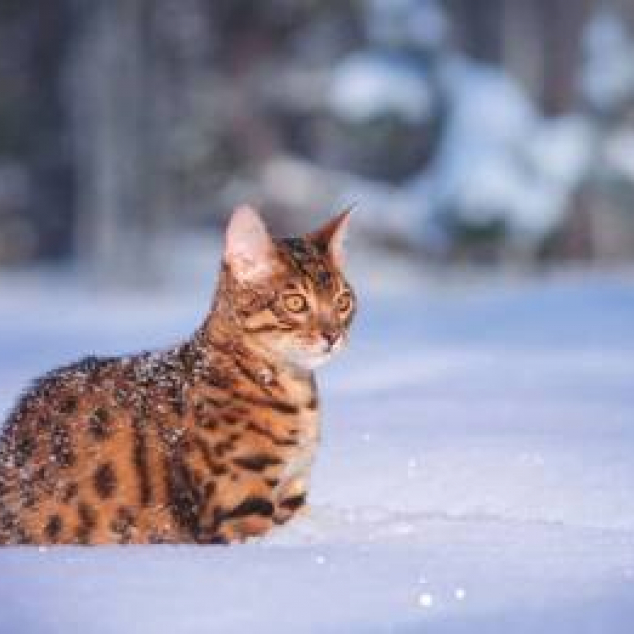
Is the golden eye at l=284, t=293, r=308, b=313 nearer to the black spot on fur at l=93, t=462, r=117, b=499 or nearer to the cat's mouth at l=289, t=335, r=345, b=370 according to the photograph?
the cat's mouth at l=289, t=335, r=345, b=370

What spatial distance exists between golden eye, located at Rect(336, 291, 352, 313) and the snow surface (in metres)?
0.56

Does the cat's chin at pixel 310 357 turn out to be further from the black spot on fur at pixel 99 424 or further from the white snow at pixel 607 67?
the white snow at pixel 607 67

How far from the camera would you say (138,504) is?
455 centimetres

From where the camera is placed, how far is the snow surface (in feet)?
12.1

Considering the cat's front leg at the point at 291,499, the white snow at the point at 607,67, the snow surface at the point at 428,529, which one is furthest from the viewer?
the white snow at the point at 607,67

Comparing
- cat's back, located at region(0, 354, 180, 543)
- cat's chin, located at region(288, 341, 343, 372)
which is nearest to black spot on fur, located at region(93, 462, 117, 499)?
cat's back, located at region(0, 354, 180, 543)

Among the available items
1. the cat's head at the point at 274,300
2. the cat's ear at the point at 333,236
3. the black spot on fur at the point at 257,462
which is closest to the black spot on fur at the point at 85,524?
the black spot on fur at the point at 257,462

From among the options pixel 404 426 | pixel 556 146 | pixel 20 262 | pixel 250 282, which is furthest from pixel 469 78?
pixel 250 282

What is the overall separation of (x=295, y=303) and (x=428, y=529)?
2.30 feet

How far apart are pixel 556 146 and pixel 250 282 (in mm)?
18969

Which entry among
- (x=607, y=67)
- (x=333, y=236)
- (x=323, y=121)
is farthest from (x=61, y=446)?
(x=323, y=121)

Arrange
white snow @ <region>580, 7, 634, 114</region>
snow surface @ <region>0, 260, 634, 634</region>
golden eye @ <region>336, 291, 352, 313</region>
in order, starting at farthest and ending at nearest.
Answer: white snow @ <region>580, 7, 634, 114</region>
golden eye @ <region>336, 291, 352, 313</region>
snow surface @ <region>0, 260, 634, 634</region>

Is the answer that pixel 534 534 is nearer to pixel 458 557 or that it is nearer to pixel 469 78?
pixel 458 557

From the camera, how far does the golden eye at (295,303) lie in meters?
4.76
